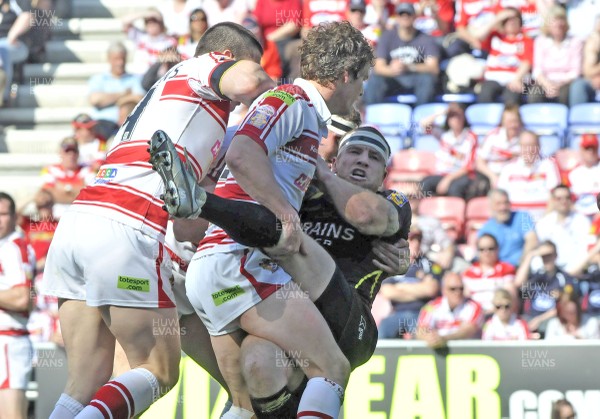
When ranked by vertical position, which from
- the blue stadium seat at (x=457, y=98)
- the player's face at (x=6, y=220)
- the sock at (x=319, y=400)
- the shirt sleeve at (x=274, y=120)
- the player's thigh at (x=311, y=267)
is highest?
the shirt sleeve at (x=274, y=120)

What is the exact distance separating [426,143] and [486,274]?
2.10m

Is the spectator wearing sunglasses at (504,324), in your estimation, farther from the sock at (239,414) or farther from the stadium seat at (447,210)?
the sock at (239,414)

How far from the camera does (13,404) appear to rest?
29.7 feet

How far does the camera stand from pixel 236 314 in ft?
17.0

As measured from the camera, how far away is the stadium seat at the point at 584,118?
1182 cm

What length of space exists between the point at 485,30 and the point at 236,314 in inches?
313

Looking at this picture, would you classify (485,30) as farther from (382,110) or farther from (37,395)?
(37,395)

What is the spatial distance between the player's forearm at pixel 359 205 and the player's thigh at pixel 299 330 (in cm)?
50

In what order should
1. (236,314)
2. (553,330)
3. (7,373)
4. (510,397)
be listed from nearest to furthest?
(236,314), (510,397), (7,373), (553,330)

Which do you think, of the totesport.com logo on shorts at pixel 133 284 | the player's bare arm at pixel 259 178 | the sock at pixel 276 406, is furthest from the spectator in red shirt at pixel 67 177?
the player's bare arm at pixel 259 178

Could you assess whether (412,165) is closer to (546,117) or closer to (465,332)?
(546,117)

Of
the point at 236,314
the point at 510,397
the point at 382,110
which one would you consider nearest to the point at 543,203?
the point at 382,110

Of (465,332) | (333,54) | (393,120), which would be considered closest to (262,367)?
(333,54)

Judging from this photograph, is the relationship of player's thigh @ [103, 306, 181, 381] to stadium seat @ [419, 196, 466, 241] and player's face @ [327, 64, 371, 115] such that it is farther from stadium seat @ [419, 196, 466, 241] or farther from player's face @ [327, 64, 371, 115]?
stadium seat @ [419, 196, 466, 241]
